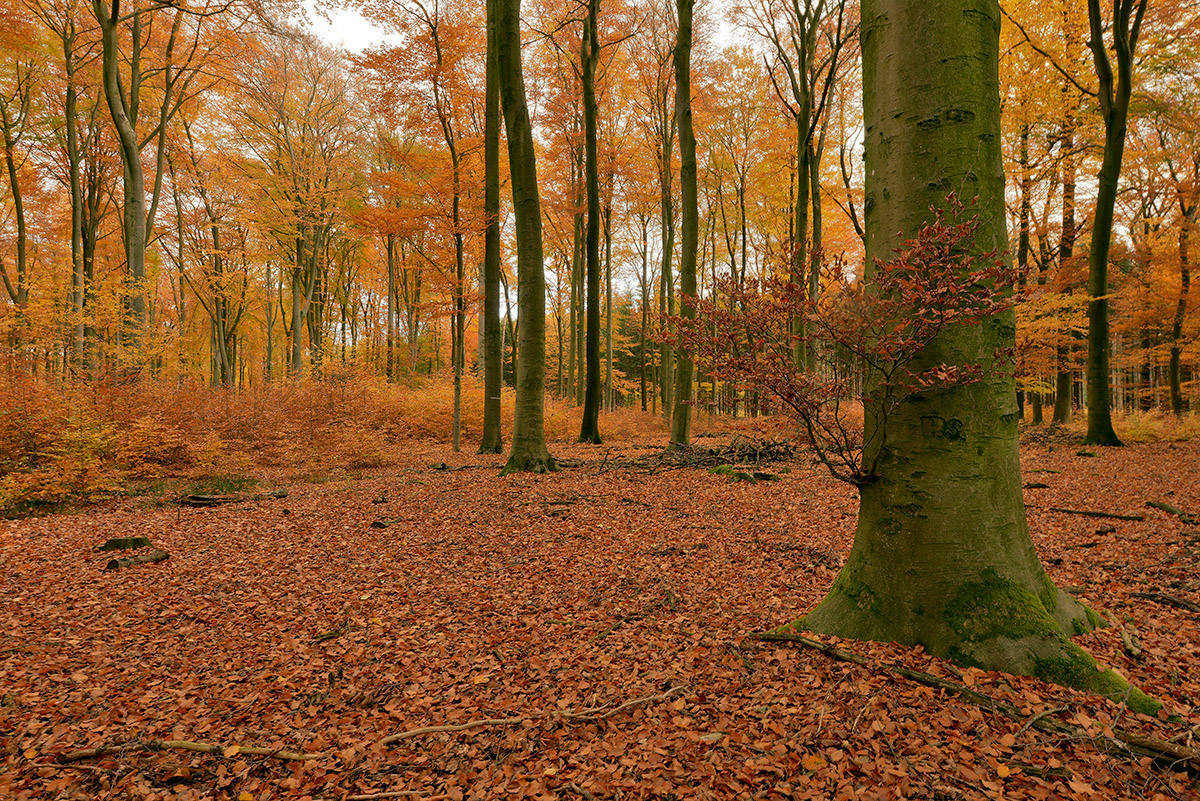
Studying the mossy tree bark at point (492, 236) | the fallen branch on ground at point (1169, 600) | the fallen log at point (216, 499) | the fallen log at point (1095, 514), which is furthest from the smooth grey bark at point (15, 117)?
the fallen log at point (1095, 514)

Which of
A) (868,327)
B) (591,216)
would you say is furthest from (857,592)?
(591,216)

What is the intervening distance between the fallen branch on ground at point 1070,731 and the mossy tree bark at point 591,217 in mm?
10772

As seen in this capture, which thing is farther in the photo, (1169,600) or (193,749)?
(1169,600)

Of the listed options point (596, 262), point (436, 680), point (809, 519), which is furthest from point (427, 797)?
point (596, 262)

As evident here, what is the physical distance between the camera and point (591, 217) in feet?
39.6

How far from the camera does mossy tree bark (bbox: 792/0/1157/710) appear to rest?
2205 millimetres

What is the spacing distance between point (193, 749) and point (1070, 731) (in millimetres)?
3214

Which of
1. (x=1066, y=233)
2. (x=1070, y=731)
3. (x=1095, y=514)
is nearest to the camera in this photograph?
(x=1070, y=731)

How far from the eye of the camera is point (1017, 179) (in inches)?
516

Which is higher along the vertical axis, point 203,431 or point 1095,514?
point 203,431

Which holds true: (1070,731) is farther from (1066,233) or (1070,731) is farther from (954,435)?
(1066,233)

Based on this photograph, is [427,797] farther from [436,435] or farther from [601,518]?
[436,435]

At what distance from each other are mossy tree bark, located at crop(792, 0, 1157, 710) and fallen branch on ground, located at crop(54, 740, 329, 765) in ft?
8.33

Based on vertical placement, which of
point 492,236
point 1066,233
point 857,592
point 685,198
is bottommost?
point 857,592
